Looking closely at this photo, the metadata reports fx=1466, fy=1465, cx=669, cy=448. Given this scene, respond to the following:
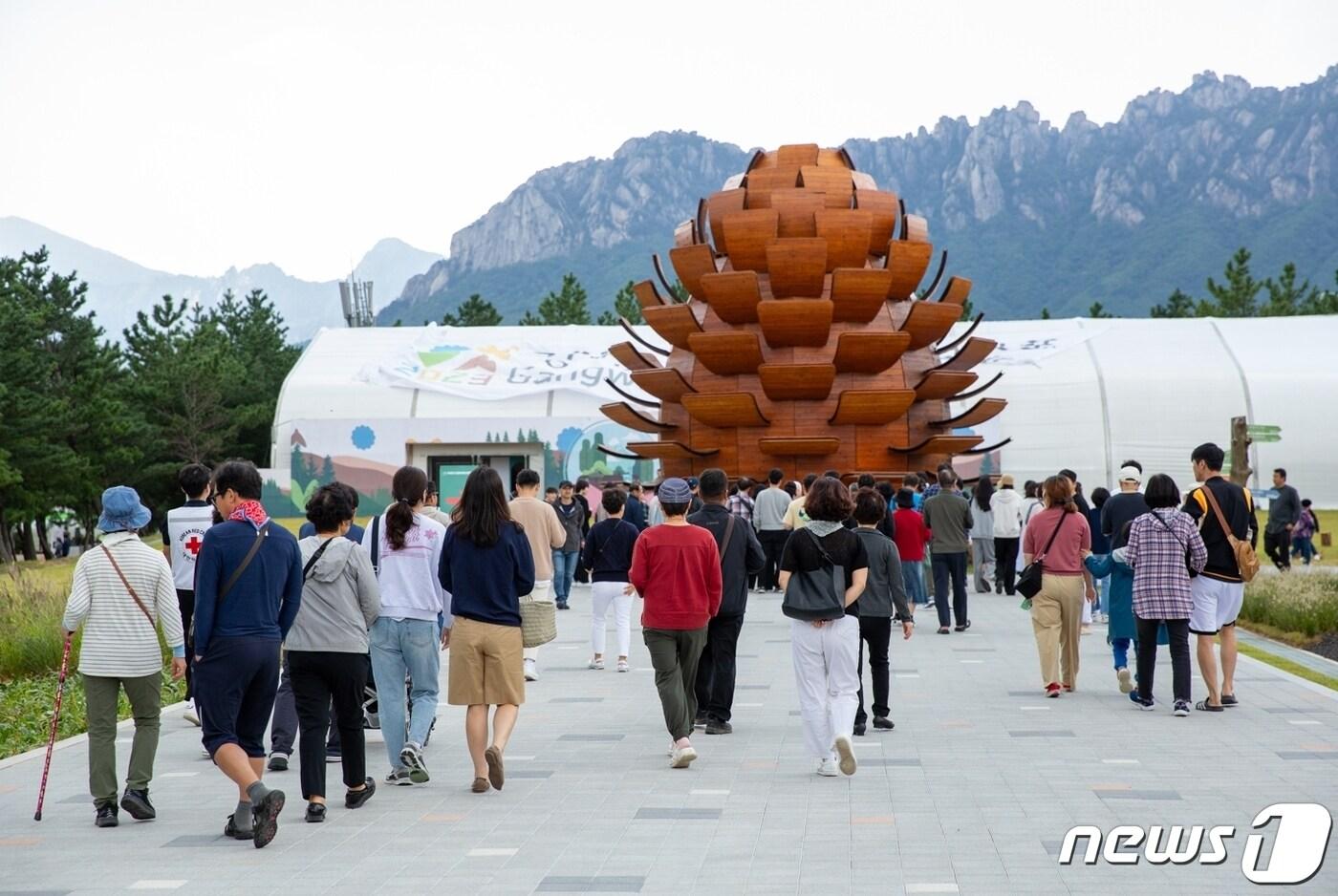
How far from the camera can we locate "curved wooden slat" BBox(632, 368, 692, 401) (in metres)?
25.9

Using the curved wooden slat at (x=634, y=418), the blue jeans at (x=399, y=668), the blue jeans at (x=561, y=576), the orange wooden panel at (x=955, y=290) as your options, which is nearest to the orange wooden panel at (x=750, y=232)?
the curved wooden slat at (x=634, y=418)

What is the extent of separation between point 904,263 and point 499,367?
72.7 ft

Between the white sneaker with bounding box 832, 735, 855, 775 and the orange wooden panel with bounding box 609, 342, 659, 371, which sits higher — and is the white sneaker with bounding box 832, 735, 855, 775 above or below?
below

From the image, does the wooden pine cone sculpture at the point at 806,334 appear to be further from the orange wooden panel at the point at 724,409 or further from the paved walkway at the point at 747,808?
the paved walkway at the point at 747,808

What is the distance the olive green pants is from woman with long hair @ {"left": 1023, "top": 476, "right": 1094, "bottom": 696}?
22.2 feet

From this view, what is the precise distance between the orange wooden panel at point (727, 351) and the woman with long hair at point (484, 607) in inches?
672

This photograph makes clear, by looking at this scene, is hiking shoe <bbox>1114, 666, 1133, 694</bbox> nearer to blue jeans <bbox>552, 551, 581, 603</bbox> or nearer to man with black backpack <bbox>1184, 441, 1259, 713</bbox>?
man with black backpack <bbox>1184, 441, 1259, 713</bbox>

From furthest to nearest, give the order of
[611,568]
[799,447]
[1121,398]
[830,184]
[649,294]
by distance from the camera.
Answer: [1121,398], [649,294], [830,184], [799,447], [611,568]

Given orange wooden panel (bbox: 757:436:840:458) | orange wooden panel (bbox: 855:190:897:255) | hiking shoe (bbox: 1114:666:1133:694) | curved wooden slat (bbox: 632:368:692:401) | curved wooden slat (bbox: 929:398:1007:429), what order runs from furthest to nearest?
curved wooden slat (bbox: 929:398:1007:429)
curved wooden slat (bbox: 632:368:692:401)
orange wooden panel (bbox: 855:190:897:255)
orange wooden panel (bbox: 757:436:840:458)
hiking shoe (bbox: 1114:666:1133:694)

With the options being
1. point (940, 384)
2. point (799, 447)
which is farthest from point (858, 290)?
point (799, 447)

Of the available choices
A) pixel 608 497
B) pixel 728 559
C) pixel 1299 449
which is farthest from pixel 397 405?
pixel 728 559

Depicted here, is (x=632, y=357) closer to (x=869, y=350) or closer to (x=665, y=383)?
(x=665, y=383)

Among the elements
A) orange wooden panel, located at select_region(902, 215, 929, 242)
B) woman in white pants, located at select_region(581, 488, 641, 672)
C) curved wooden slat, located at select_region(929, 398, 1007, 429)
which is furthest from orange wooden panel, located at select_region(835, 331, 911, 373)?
woman in white pants, located at select_region(581, 488, 641, 672)

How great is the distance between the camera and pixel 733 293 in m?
24.9
